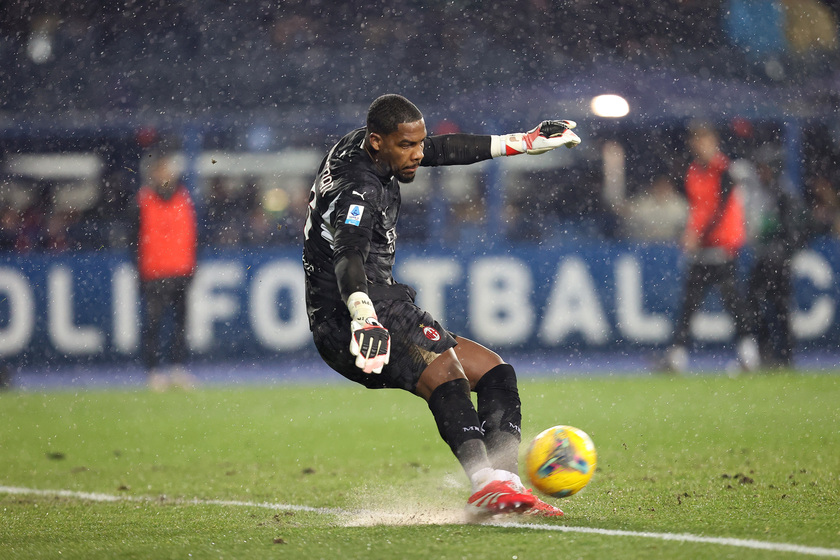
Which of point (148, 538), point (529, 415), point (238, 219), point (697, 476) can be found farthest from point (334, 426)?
point (238, 219)

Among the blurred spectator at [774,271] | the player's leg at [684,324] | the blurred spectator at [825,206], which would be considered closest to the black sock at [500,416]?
the player's leg at [684,324]

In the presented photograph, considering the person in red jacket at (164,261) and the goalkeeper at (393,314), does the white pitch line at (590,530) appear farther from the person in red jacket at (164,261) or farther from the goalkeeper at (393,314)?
the person in red jacket at (164,261)

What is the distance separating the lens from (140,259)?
1076 cm

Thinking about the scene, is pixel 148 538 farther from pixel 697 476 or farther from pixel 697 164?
pixel 697 164

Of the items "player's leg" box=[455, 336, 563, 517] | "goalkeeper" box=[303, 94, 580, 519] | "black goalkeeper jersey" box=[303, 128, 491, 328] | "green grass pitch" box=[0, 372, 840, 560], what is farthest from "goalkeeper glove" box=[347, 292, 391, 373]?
"player's leg" box=[455, 336, 563, 517]

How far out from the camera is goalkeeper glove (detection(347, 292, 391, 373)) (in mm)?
3830

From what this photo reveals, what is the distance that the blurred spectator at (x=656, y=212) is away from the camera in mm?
12227

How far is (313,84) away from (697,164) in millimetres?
6255

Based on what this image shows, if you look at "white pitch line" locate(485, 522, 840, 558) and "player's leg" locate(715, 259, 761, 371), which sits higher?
"player's leg" locate(715, 259, 761, 371)

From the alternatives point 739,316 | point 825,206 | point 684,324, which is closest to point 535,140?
point 684,324

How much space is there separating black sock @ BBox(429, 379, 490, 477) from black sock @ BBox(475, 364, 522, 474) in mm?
165

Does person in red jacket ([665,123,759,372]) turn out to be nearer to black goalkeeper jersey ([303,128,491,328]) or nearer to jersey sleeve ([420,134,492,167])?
jersey sleeve ([420,134,492,167])

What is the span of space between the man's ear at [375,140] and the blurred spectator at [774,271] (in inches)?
278

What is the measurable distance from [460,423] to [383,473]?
1.81 metres
